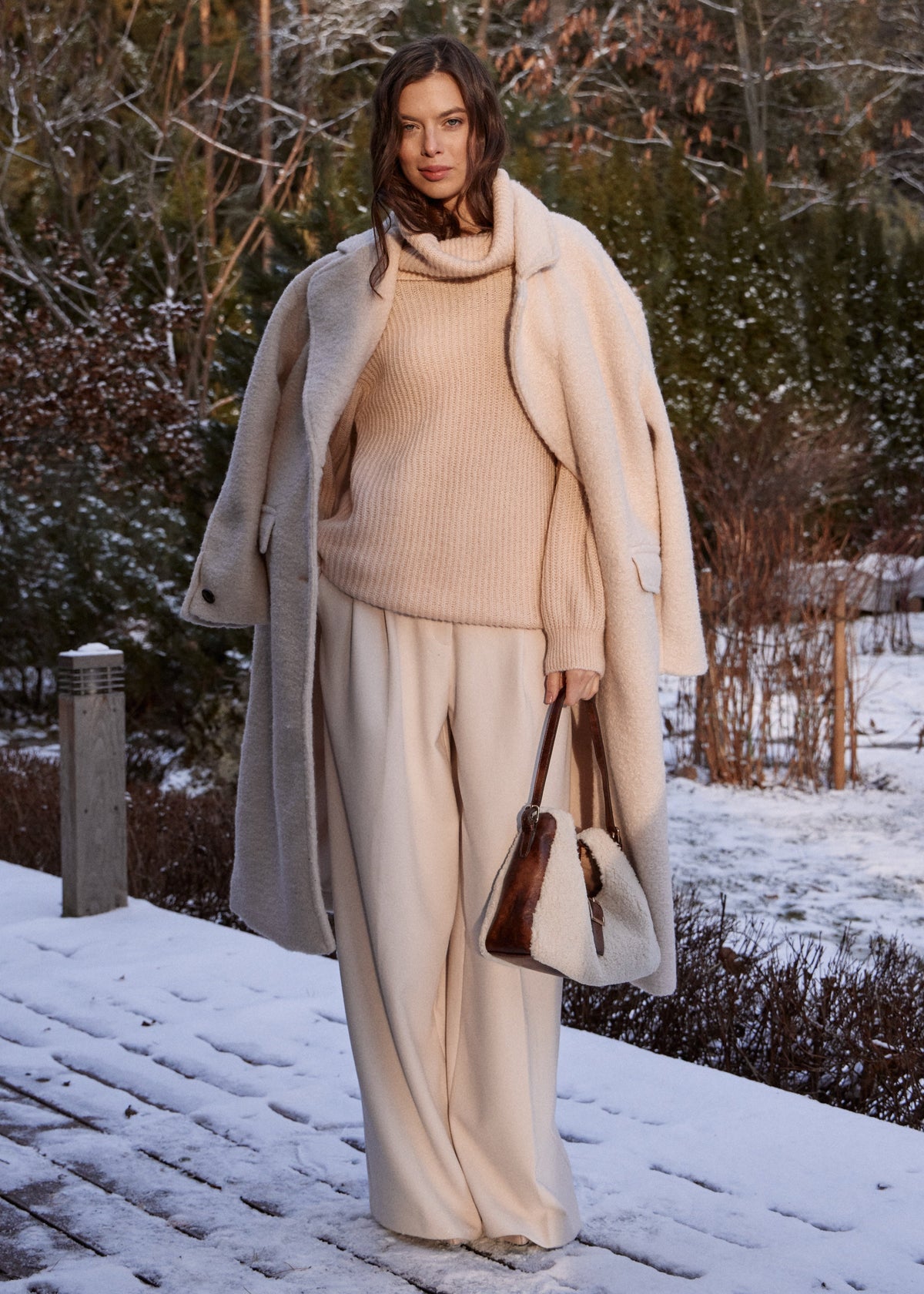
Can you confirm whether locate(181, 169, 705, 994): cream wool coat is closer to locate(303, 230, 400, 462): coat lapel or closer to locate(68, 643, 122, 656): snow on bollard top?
locate(303, 230, 400, 462): coat lapel

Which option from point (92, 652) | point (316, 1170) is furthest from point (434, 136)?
point (92, 652)

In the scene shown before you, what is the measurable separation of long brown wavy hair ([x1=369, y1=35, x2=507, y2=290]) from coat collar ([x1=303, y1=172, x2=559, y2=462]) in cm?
3

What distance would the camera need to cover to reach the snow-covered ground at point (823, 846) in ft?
16.8

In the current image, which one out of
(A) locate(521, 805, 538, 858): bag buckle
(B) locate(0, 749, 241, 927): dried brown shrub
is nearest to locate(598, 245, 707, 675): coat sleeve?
(A) locate(521, 805, 538, 858): bag buckle

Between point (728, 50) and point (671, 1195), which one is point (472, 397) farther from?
point (728, 50)

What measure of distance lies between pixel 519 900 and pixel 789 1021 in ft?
5.26

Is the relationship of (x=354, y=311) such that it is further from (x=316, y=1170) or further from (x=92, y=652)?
(x=92, y=652)

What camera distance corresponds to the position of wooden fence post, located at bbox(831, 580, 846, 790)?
6.62m

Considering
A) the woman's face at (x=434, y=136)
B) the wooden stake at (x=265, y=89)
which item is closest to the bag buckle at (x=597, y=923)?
the woman's face at (x=434, y=136)

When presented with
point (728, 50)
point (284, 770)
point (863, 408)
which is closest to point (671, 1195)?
point (284, 770)

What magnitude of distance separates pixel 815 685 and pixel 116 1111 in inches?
176

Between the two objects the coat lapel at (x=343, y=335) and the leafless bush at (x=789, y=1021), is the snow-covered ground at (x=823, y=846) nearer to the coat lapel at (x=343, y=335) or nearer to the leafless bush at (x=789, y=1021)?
the leafless bush at (x=789, y=1021)

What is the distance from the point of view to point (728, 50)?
17.5 m

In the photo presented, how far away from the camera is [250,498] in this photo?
243cm
